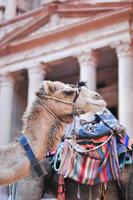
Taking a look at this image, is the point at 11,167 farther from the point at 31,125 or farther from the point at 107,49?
the point at 107,49

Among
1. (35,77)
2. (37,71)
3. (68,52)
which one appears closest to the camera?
(68,52)

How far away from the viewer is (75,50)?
27.3 meters

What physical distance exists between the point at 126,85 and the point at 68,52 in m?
5.13

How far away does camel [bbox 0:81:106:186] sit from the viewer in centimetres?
480

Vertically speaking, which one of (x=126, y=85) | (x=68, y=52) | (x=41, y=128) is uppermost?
(x=68, y=52)

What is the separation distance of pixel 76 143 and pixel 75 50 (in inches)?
767

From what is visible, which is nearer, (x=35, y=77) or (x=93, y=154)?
(x=93, y=154)

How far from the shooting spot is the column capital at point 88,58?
26541mm

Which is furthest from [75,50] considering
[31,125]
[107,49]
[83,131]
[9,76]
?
[31,125]

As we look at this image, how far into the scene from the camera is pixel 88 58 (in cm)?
2658

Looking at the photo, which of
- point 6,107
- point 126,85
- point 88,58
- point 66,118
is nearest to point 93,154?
point 66,118

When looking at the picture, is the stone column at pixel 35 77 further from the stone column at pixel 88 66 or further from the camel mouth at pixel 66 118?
the camel mouth at pixel 66 118

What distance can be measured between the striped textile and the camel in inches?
109

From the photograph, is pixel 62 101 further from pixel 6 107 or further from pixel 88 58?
pixel 6 107
